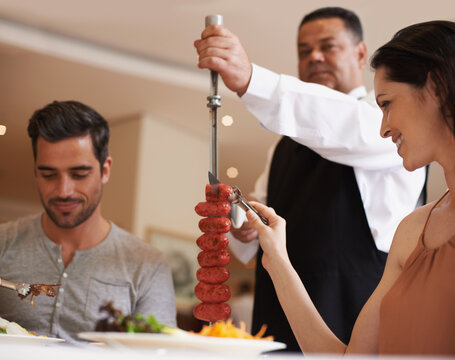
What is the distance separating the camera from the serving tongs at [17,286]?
48.9 inches

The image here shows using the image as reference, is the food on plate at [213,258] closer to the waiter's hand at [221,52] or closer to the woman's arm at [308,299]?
the woman's arm at [308,299]

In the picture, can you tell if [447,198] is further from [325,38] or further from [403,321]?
[325,38]

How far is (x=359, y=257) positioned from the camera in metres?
1.47

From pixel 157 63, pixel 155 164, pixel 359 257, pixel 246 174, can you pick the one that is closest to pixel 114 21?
pixel 157 63

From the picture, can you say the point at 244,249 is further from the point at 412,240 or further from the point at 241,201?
the point at 412,240

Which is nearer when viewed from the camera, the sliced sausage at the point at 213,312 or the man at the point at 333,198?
the sliced sausage at the point at 213,312

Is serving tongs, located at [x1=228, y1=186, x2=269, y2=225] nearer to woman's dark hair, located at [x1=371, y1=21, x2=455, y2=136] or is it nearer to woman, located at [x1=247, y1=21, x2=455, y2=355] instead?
woman, located at [x1=247, y1=21, x2=455, y2=355]

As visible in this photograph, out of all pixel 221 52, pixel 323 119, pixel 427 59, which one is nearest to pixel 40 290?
pixel 221 52

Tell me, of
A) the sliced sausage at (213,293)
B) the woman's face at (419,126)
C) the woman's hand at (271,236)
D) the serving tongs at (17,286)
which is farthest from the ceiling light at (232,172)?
the serving tongs at (17,286)

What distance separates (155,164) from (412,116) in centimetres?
95

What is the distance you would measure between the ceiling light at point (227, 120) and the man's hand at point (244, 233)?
0.82 ft

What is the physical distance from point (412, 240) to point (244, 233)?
46cm

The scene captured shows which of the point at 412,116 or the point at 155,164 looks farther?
the point at 155,164

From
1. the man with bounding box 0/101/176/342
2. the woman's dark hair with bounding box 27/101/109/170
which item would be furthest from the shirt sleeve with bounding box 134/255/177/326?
the woman's dark hair with bounding box 27/101/109/170
